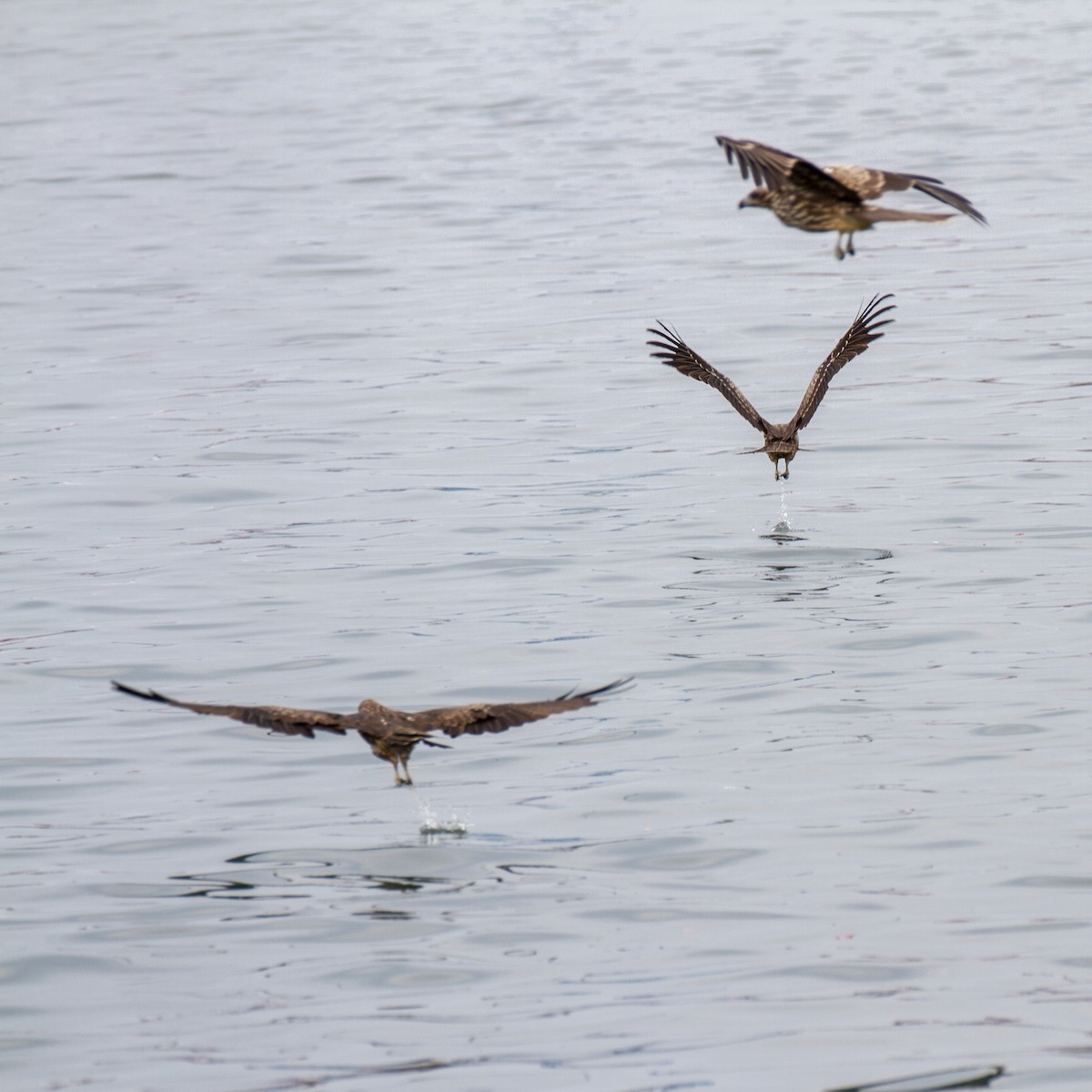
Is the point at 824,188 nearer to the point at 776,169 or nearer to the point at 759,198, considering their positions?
the point at 776,169

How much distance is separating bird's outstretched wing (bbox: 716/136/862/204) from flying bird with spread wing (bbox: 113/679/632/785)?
3353mm

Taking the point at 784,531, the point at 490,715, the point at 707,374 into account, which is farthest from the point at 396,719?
the point at 784,531

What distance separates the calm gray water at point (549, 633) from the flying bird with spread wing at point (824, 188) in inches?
91.9

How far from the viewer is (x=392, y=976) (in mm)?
8445

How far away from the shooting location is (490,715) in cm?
880

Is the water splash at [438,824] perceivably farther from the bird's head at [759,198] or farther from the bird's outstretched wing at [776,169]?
the bird's head at [759,198]

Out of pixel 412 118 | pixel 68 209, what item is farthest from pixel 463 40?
pixel 68 209

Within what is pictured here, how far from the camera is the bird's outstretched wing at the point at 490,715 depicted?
8.59 m

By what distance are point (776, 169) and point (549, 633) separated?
120 inches

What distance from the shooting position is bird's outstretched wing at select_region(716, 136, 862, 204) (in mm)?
11195

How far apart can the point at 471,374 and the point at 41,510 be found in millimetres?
5078

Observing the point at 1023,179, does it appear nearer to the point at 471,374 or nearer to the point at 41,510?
the point at 471,374

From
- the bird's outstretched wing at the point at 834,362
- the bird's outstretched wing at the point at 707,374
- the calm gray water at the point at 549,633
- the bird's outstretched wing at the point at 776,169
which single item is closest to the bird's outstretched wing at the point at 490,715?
the calm gray water at the point at 549,633

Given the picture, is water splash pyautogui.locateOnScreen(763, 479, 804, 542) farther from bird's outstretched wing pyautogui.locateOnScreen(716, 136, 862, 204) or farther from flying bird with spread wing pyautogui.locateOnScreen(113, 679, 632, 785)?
flying bird with spread wing pyautogui.locateOnScreen(113, 679, 632, 785)
